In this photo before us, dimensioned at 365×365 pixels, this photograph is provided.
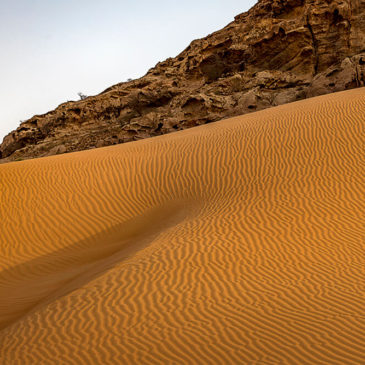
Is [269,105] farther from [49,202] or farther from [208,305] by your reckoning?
[208,305]

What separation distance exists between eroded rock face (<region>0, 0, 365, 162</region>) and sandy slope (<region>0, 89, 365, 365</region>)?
663 cm

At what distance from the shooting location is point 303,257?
19.1ft

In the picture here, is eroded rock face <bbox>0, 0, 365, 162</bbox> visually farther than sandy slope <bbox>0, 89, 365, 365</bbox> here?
Yes

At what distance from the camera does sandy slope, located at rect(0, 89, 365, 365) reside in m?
3.70

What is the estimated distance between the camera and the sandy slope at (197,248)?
12.1ft

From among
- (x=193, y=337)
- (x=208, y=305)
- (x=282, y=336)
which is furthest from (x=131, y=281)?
(x=282, y=336)

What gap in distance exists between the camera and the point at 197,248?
6434mm

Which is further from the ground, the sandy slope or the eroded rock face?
the eroded rock face

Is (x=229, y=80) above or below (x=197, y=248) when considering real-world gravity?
above

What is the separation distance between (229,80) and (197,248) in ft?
63.5

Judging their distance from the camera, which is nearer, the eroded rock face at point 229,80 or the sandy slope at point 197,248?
the sandy slope at point 197,248

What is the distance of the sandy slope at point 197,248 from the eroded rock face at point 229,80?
663 cm

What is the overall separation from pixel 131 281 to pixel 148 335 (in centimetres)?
154

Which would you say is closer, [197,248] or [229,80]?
[197,248]
